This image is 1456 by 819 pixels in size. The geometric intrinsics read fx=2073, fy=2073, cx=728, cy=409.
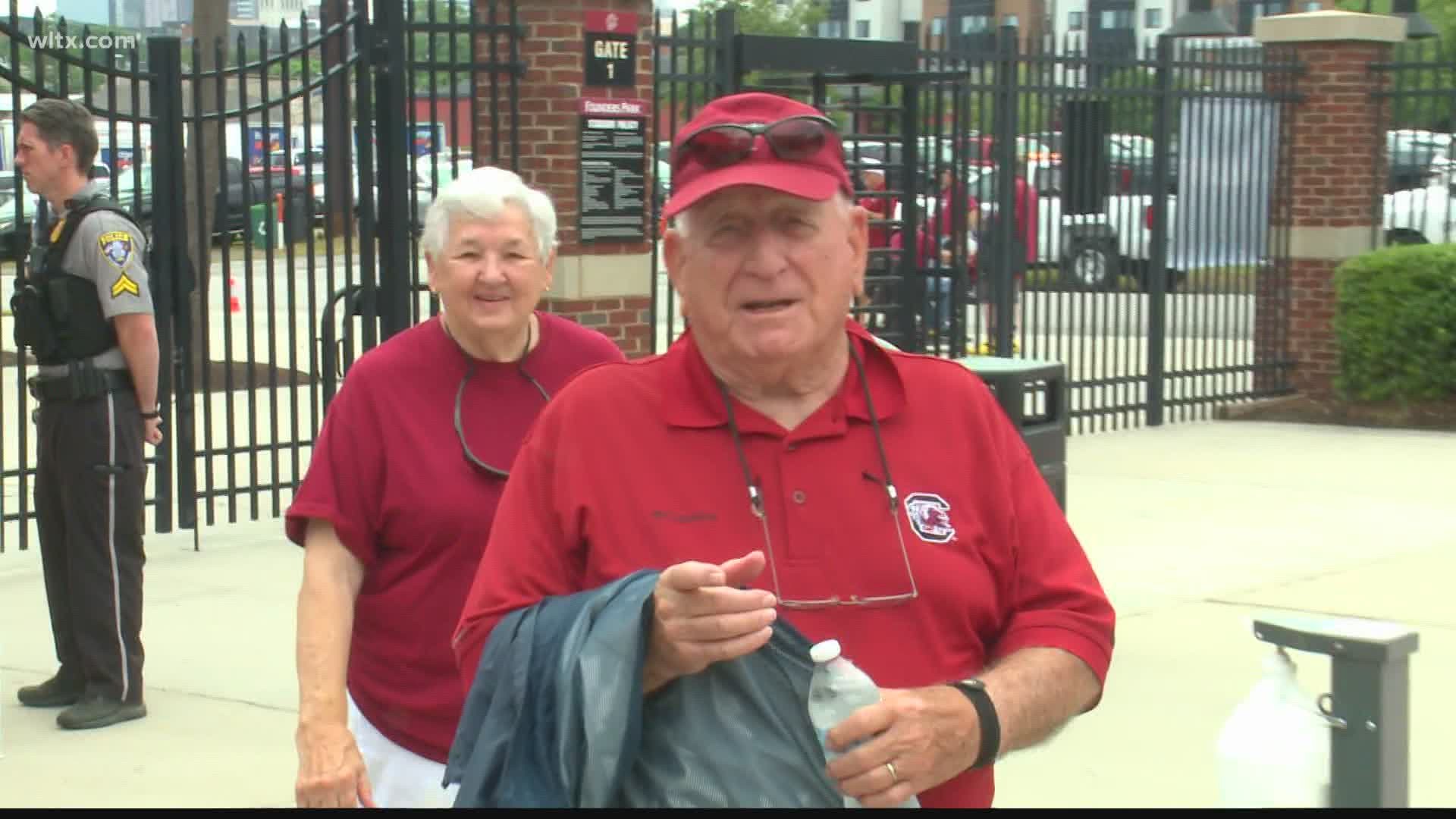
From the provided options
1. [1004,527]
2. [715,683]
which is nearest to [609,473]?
[715,683]

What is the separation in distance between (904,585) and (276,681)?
16.6 feet

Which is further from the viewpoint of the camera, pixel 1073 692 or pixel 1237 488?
pixel 1237 488

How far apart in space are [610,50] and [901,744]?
8.35m

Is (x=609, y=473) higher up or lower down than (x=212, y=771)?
higher up

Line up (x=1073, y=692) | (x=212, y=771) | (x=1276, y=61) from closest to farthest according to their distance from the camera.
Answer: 1. (x=1073, y=692)
2. (x=212, y=771)
3. (x=1276, y=61)

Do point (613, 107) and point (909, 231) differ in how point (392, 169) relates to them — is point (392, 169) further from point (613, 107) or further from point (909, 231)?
point (909, 231)

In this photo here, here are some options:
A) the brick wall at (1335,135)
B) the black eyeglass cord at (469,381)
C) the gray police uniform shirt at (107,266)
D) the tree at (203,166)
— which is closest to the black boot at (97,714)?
the gray police uniform shirt at (107,266)

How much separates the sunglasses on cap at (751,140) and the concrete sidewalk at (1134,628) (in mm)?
3595

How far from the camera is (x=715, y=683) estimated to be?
2494 mm

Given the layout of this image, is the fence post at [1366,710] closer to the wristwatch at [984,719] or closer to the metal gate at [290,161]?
the wristwatch at [984,719]

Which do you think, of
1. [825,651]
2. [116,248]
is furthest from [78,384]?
→ [825,651]

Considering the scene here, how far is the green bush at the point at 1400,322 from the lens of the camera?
14.1 metres

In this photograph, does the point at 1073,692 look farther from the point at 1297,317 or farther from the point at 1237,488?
the point at 1297,317

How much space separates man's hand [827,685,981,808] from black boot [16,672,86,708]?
5082mm
